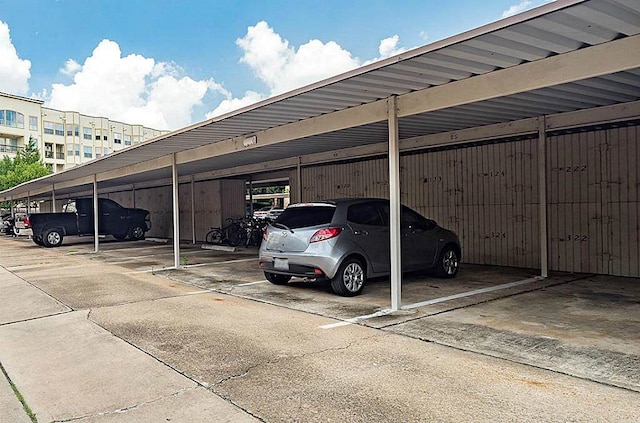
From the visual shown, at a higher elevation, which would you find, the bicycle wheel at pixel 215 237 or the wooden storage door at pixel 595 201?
the wooden storage door at pixel 595 201

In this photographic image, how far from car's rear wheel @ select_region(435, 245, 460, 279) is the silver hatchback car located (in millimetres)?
436

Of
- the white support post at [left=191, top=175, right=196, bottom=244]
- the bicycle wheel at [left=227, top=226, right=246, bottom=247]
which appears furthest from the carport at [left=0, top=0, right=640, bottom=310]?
the white support post at [left=191, top=175, right=196, bottom=244]

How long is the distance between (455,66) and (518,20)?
1.22m

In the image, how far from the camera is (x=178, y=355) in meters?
4.76

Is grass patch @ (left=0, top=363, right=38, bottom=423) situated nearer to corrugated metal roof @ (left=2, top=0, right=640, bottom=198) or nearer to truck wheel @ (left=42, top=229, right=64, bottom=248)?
corrugated metal roof @ (left=2, top=0, right=640, bottom=198)

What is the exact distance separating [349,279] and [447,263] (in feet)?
7.98

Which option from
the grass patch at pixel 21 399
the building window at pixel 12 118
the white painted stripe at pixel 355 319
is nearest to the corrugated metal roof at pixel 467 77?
the white painted stripe at pixel 355 319

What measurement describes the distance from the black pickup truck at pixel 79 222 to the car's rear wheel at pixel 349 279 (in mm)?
15363

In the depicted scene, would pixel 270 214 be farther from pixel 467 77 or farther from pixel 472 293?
pixel 467 77

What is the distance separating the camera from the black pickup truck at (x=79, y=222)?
62.2ft

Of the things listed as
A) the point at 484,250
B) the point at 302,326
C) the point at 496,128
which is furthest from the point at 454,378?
the point at 484,250

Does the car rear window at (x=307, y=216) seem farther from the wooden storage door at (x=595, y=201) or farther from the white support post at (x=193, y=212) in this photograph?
the white support post at (x=193, y=212)

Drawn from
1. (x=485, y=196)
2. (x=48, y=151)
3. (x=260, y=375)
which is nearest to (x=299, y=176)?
(x=485, y=196)

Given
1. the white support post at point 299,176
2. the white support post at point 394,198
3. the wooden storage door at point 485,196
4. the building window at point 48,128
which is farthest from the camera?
the building window at point 48,128
